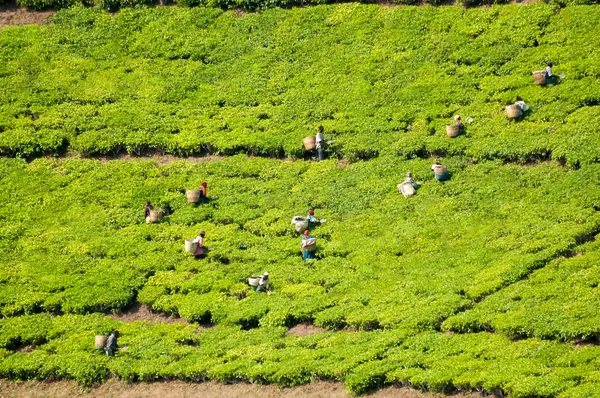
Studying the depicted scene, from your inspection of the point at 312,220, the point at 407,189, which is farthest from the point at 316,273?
the point at 407,189

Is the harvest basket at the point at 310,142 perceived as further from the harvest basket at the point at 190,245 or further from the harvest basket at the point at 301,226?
the harvest basket at the point at 190,245

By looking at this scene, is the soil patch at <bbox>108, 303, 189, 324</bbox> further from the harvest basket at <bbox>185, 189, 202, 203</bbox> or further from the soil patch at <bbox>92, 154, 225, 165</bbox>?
the soil patch at <bbox>92, 154, 225, 165</bbox>

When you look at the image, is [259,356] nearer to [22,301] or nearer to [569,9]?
[22,301]

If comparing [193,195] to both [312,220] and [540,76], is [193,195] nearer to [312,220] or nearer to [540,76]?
[312,220]

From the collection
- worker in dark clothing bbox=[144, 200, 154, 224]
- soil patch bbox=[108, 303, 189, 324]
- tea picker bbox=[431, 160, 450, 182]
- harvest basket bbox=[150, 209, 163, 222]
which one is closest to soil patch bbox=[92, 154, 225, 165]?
worker in dark clothing bbox=[144, 200, 154, 224]

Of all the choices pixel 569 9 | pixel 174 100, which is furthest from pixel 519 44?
pixel 174 100
